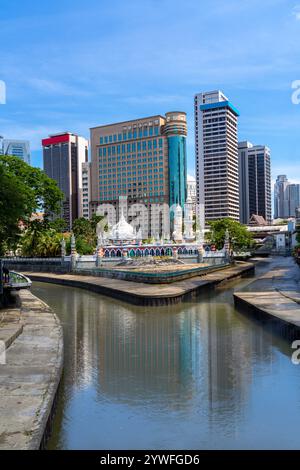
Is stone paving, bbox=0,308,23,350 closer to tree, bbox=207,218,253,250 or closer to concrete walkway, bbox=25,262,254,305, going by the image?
concrete walkway, bbox=25,262,254,305

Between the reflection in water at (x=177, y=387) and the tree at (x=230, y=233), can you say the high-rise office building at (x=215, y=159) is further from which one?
the reflection in water at (x=177, y=387)

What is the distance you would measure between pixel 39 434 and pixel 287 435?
17.5 feet

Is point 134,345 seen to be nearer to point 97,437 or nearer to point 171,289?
point 97,437

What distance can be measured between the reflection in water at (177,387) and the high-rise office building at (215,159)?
14982 cm

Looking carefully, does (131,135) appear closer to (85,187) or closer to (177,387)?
(85,187)

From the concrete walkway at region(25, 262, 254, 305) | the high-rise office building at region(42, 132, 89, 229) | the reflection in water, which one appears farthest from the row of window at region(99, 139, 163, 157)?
the reflection in water

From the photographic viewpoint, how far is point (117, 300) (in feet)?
114

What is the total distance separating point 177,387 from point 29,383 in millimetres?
4305

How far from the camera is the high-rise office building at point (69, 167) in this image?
624 feet

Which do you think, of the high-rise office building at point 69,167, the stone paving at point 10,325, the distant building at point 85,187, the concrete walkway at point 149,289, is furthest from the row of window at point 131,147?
the stone paving at point 10,325

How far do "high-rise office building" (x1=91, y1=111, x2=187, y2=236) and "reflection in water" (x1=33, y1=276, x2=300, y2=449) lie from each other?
137 meters

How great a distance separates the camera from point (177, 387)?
530 inches

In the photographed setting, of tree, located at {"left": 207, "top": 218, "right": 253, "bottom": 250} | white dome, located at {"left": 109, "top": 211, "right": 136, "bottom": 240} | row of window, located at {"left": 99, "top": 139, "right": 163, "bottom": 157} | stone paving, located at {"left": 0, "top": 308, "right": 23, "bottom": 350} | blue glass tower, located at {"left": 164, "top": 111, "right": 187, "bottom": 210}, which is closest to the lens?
stone paving, located at {"left": 0, "top": 308, "right": 23, "bottom": 350}

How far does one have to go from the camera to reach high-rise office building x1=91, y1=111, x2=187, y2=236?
159 meters
